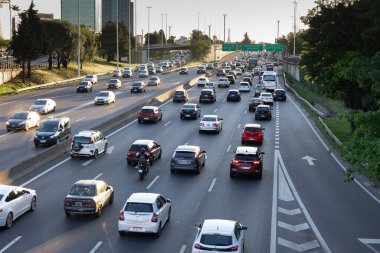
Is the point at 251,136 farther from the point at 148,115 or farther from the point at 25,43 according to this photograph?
the point at 25,43

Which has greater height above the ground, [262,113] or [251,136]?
[262,113]

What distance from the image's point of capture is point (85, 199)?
77.0ft

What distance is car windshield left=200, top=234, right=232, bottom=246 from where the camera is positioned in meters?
17.5

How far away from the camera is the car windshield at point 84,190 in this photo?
78.0ft

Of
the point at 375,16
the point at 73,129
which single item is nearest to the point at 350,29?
the point at 375,16

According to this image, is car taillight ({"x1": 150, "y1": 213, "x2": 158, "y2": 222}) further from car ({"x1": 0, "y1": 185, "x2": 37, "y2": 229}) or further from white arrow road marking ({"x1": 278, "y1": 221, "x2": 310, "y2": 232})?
car ({"x1": 0, "y1": 185, "x2": 37, "y2": 229})

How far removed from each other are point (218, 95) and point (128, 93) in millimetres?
12131

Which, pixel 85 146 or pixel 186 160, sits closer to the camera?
pixel 186 160

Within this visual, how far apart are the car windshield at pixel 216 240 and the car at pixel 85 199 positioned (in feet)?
23.5

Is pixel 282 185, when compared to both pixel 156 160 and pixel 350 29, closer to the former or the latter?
pixel 156 160

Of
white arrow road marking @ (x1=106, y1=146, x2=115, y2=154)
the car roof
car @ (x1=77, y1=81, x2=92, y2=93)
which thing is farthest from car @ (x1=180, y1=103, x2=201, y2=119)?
the car roof

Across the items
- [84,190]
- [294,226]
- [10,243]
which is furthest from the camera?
[84,190]

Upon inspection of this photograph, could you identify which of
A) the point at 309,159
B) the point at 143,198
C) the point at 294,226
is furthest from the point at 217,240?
the point at 309,159

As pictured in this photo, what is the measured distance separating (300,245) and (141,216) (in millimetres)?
5711
